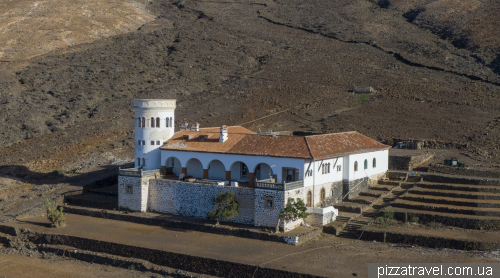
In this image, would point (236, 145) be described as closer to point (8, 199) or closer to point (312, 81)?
point (8, 199)

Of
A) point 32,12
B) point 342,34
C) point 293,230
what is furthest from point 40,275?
point 32,12

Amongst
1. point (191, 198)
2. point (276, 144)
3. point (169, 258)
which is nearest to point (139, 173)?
point (191, 198)

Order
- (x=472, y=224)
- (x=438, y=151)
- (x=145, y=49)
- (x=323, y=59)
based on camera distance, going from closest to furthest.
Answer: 1. (x=472, y=224)
2. (x=438, y=151)
3. (x=323, y=59)
4. (x=145, y=49)

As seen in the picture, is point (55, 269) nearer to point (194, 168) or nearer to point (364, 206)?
point (194, 168)

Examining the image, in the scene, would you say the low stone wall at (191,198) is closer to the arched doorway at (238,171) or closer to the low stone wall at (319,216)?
the arched doorway at (238,171)

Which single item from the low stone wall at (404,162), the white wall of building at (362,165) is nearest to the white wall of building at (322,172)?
the white wall of building at (362,165)

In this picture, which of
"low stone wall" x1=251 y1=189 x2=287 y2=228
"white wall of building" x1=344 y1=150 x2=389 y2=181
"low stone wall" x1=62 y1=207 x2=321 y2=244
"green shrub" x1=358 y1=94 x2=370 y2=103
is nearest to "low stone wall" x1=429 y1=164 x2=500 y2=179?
"white wall of building" x1=344 y1=150 x2=389 y2=181
